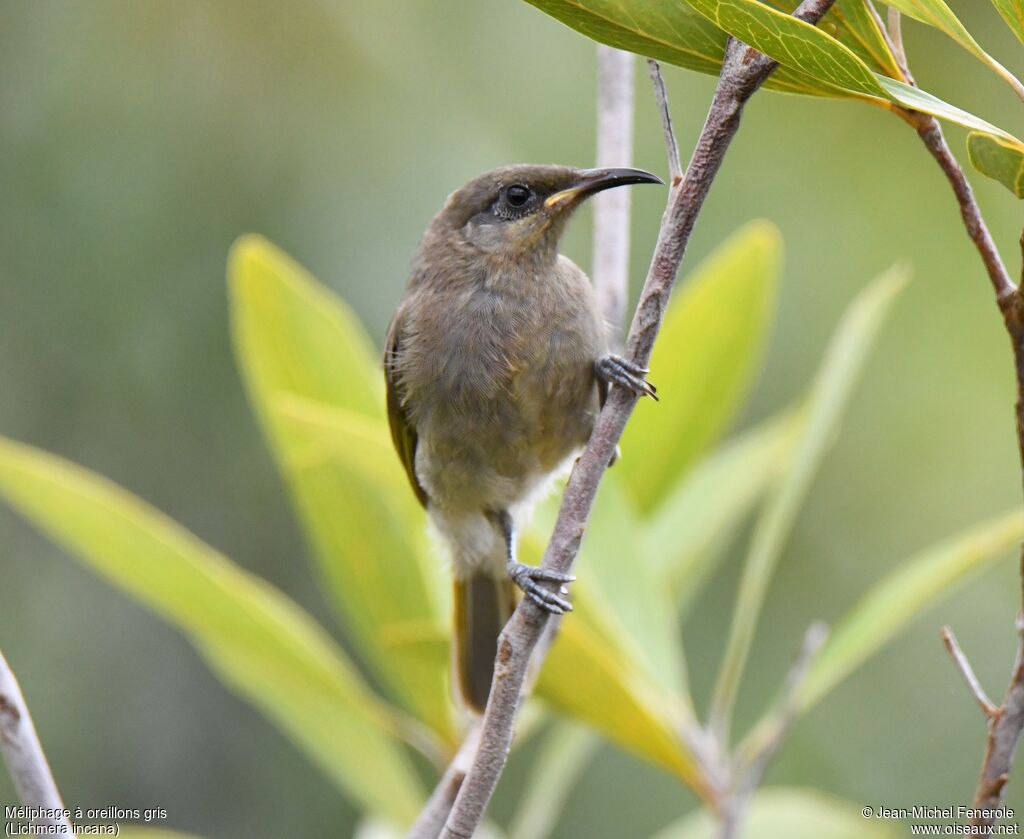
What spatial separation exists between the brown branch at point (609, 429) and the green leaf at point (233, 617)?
1075 mm

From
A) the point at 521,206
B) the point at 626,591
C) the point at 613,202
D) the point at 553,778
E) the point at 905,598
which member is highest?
the point at 613,202

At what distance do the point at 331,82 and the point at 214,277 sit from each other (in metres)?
1.12

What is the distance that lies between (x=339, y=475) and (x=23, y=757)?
5.06 feet

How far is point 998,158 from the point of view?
5.52ft

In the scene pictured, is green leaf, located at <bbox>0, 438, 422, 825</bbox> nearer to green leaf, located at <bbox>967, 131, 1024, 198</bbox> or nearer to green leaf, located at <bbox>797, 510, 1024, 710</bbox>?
green leaf, located at <bbox>797, 510, 1024, 710</bbox>

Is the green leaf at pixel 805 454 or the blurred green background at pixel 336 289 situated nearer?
the green leaf at pixel 805 454

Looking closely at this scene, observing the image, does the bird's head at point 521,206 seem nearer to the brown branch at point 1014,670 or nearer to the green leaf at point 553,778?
the green leaf at point 553,778

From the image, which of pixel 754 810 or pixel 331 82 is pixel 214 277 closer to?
pixel 331 82

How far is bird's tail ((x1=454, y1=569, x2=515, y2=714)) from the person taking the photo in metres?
3.15

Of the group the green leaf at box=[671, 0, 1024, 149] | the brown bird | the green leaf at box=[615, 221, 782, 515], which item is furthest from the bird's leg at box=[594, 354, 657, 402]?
the green leaf at box=[671, 0, 1024, 149]

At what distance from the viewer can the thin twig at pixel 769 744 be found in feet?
8.53

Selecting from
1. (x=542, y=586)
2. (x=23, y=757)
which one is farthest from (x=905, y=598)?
(x=23, y=757)

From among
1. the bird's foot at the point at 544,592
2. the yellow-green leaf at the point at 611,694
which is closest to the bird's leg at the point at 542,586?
the bird's foot at the point at 544,592

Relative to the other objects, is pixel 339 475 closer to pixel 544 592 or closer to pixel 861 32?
pixel 544 592
